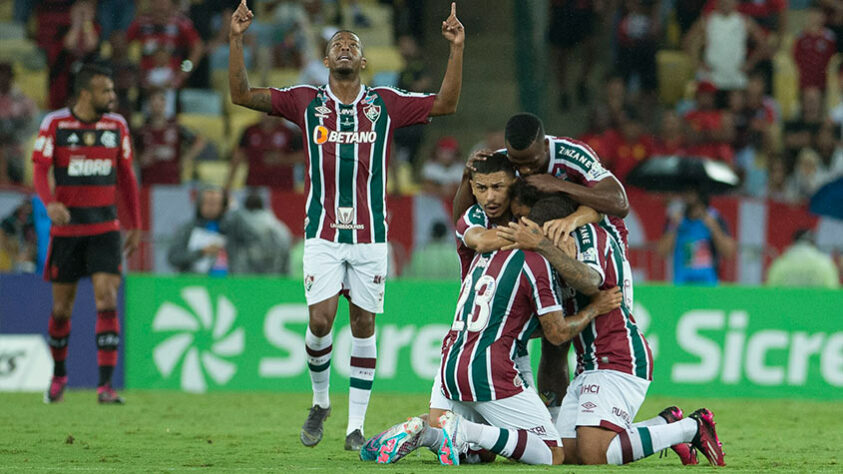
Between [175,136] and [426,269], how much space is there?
3.76 meters

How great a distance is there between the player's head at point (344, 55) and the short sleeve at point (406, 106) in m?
0.31

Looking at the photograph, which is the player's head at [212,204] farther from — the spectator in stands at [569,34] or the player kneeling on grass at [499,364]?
the player kneeling on grass at [499,364]

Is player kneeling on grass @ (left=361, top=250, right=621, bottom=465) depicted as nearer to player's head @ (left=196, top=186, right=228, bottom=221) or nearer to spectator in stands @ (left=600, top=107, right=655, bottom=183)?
player's head @ (left=196, top=186, right=228, bottom=221)

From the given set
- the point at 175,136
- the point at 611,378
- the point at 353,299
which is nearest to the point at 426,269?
the point at 175,136

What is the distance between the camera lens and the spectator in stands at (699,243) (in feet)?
45.3

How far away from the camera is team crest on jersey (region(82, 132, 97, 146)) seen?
34.9 feet

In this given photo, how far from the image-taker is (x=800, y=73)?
1861 centimetres

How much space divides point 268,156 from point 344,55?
8.04 meters

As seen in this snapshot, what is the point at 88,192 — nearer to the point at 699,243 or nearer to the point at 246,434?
the point at 246,434

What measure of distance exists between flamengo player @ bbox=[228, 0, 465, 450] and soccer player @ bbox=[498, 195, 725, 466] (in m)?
1.25

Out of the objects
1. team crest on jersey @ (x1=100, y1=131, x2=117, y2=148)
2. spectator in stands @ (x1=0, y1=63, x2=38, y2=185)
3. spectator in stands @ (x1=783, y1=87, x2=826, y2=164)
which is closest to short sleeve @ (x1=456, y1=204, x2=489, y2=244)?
team crest on jersey @ (x1=100, y1=131, x2=117, y2=148)

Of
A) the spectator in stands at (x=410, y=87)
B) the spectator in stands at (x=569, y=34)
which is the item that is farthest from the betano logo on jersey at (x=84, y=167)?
the spectator in stands at (x=569, y=34)

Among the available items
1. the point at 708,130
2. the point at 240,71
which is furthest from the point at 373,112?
the point at 708,130

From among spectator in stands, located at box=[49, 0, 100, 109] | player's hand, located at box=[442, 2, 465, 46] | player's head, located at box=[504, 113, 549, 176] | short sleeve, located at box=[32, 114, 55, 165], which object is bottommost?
player's head, located at box=[504, 113, 549, 176]
